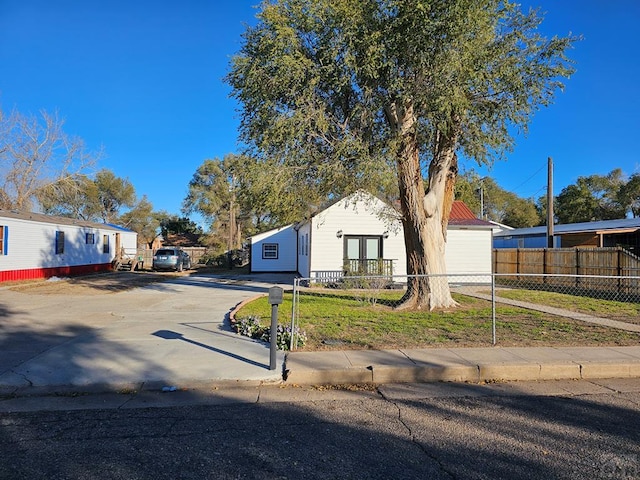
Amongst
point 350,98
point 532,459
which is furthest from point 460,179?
point 532,459

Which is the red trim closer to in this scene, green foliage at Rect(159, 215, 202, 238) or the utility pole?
green foliage at Rect(159, 215, 202, 238)

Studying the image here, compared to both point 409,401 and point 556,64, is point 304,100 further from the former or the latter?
point 409,401

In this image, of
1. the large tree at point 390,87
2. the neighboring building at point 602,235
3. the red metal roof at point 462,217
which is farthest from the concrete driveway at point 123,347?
the neighboring building at point 602,235

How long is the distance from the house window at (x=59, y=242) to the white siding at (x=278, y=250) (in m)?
11.0

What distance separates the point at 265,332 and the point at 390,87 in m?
6.08

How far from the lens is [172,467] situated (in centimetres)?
338

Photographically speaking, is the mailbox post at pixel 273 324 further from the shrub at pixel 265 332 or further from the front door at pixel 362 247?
the front door at pixel 362 247

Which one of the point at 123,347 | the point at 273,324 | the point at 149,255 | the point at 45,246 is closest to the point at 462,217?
the point at 273,324

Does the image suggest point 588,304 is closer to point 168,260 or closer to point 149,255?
point 168,260

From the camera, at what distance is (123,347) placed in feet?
23.2

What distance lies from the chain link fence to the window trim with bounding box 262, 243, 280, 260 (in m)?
12.9

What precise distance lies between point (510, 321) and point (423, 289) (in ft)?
7.69

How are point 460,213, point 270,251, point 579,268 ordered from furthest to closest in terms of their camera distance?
point 270,251 → point 460,213 → point 579,268

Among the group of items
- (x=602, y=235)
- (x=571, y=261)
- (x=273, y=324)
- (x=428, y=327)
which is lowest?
(x=428, y=327)
